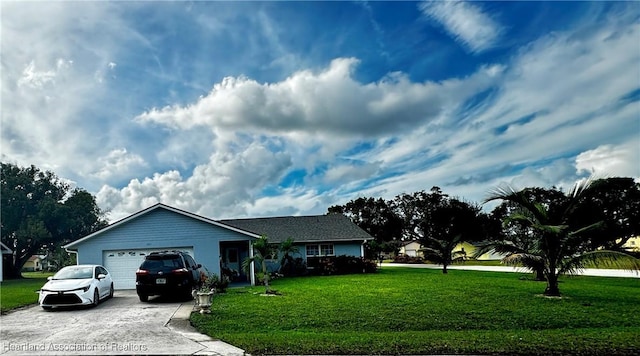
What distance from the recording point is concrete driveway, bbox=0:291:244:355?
773cm

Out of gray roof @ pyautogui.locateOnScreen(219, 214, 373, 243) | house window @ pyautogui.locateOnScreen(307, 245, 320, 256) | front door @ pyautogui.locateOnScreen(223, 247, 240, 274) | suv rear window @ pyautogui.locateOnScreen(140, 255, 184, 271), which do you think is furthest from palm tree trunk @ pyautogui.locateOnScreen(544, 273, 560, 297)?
front door @ pyautogui.locateOnScreen(223, 247, 240, 274)

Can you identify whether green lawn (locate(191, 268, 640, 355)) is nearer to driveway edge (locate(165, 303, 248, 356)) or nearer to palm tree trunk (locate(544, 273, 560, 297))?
driveway edge (locate(165, 303, 248, 356))

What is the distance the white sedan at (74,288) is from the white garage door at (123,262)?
6491 millimetres

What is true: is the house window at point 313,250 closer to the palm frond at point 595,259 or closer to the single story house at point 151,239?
the single story house at point 151,239

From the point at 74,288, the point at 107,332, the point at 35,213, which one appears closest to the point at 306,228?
the point at 74,288

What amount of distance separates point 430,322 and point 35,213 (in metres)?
46.1

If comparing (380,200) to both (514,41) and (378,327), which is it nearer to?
(514,41)

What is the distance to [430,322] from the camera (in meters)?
9.86

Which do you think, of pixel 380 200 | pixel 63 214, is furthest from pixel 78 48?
pixel 380 200

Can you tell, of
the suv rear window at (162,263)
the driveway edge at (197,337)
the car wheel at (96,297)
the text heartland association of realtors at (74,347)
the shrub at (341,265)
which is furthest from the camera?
the shrub at (341,265)

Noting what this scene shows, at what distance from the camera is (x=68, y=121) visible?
53.4 ft

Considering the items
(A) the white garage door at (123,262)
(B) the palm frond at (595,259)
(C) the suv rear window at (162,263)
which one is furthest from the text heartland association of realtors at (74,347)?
(A) the white garage door at (123,262)

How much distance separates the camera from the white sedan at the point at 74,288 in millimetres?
13328

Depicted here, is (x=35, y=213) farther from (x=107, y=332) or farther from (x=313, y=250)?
(x=107, y=332)
